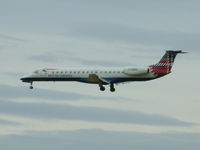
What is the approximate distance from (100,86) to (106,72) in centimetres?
319

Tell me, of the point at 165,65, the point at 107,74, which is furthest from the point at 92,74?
the point at 165,65

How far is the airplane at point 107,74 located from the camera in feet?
489

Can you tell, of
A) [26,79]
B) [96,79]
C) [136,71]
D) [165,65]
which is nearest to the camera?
[136,71]

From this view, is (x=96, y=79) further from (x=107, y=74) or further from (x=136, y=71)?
(x=136, y=71)

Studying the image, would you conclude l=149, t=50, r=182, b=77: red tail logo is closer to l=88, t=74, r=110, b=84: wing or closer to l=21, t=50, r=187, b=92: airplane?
l=21, t=50, r=187, b=92: airplane

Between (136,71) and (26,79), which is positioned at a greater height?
(136,71)

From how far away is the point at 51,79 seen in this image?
15662 cm

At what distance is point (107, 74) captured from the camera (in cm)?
15212

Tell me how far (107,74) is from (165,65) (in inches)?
360

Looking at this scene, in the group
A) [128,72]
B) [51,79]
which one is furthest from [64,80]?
[128,72]

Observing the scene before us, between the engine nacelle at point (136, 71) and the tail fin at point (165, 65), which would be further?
the tail fin at point (165, 65)

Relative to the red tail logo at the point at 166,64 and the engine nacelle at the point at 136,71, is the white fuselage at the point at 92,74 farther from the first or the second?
the red tail logo at the point at 166,64

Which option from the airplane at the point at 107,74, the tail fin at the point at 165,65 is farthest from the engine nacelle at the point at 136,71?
the tail fin at the point at 165,65

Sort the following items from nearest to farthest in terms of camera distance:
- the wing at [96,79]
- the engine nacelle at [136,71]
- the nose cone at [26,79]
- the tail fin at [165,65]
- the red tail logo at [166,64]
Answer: the engine nacelle at [136,71] → the tail fin at [165,65] → the red tail logo at [166,64] → the wing at [96,79] → the nose cone at [26,79]
